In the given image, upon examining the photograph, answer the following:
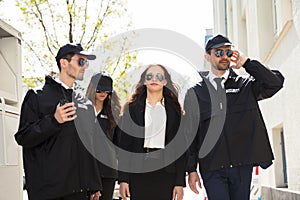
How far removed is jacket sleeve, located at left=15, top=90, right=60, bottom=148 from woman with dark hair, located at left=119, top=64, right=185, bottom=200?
36.5 inches

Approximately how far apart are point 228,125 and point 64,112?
1511 mm

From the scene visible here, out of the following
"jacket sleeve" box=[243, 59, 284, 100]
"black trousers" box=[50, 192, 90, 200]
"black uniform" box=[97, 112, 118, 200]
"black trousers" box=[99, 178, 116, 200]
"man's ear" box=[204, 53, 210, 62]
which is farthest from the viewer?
"black trousers" box=[99, 178, 116, 200]

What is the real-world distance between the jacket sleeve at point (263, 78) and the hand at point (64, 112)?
1.64 metres

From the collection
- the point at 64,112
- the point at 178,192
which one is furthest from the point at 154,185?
the point at 64,112

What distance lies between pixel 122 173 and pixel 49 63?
10954mm

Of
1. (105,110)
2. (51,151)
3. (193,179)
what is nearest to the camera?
(51,151)

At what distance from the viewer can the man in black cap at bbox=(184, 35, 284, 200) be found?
15.8ft

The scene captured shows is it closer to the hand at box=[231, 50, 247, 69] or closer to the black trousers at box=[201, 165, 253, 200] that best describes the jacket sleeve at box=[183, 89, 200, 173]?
the black trousers at box=[201, 165, 253, 200]

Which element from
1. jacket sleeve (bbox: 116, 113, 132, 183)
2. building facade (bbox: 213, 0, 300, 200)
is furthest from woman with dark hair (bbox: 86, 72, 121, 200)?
building facade (bbox: 213, 0, 300, 200)

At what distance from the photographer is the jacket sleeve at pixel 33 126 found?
451 cm

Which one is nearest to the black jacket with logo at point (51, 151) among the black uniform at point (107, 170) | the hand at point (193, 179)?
the hand at point (193, 179)

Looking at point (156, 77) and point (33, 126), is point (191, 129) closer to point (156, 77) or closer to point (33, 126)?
point (156, 77)

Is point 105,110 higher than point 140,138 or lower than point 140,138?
higher

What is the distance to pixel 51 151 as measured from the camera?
15.3ft
